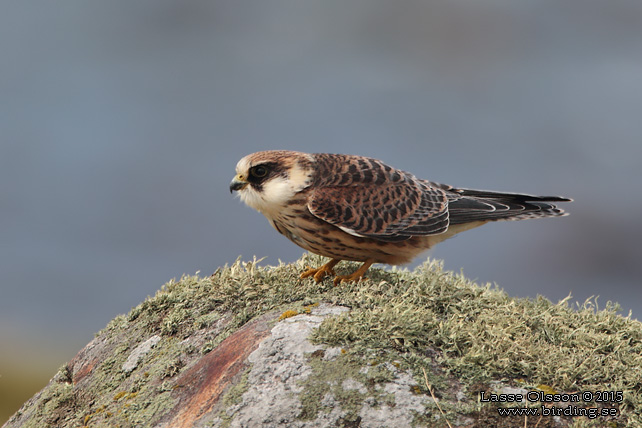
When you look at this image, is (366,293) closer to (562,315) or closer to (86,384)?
(562,315)

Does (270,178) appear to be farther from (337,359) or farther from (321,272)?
(337,359)

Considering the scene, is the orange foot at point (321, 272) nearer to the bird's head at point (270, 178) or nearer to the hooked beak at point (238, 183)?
the bird's head at point (270, 178)

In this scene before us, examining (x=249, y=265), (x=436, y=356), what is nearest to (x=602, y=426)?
(x=436, y=356)

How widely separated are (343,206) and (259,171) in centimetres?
79

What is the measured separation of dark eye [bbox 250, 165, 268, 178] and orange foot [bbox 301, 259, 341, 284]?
3.05 ft

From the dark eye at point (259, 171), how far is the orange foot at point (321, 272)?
929mm

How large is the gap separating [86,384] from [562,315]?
12.7 ft

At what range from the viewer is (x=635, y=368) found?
422 cm

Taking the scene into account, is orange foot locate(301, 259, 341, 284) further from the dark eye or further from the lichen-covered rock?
the dark eye

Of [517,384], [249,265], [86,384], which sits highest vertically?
[249,265]

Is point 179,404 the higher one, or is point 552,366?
point 179,404

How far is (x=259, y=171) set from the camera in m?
5.40

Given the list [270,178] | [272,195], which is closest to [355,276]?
[272,195]

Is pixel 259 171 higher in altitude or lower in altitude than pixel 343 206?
higher
